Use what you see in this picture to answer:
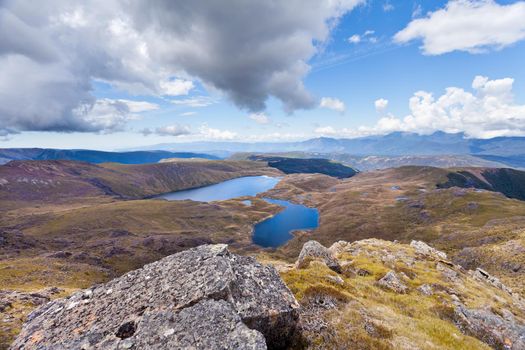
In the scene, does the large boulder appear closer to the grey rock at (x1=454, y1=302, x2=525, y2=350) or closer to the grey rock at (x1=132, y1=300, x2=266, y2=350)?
the grey rock at (x1=132, y1=300, x2=266, y2=350)

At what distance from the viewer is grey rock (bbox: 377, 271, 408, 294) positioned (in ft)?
97.2

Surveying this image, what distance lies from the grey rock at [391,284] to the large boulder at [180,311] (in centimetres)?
2099

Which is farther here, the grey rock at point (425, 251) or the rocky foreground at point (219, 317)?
the grey rock at point (425, 251)

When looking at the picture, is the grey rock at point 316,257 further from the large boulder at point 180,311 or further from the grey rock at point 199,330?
the grey rock at point 199,330

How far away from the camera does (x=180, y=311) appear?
→ 10.6 metres

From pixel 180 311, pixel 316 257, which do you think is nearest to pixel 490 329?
pixel 316 257

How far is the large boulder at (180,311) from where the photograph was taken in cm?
959

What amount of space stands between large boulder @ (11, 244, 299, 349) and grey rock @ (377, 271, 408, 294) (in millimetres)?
20988

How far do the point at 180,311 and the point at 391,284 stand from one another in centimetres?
2714

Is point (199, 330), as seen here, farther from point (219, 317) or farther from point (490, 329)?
point (490, 329)

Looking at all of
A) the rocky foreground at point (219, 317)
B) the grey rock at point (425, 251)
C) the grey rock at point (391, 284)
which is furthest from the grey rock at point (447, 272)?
the rocky foreground at point (219, 317)

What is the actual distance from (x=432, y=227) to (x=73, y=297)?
20480 centimetres

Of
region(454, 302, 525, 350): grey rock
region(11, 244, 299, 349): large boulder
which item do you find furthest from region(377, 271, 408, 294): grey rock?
region(11, 244, 299, 349): large boulder

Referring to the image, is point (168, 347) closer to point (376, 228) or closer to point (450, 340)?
point (450, 340)
